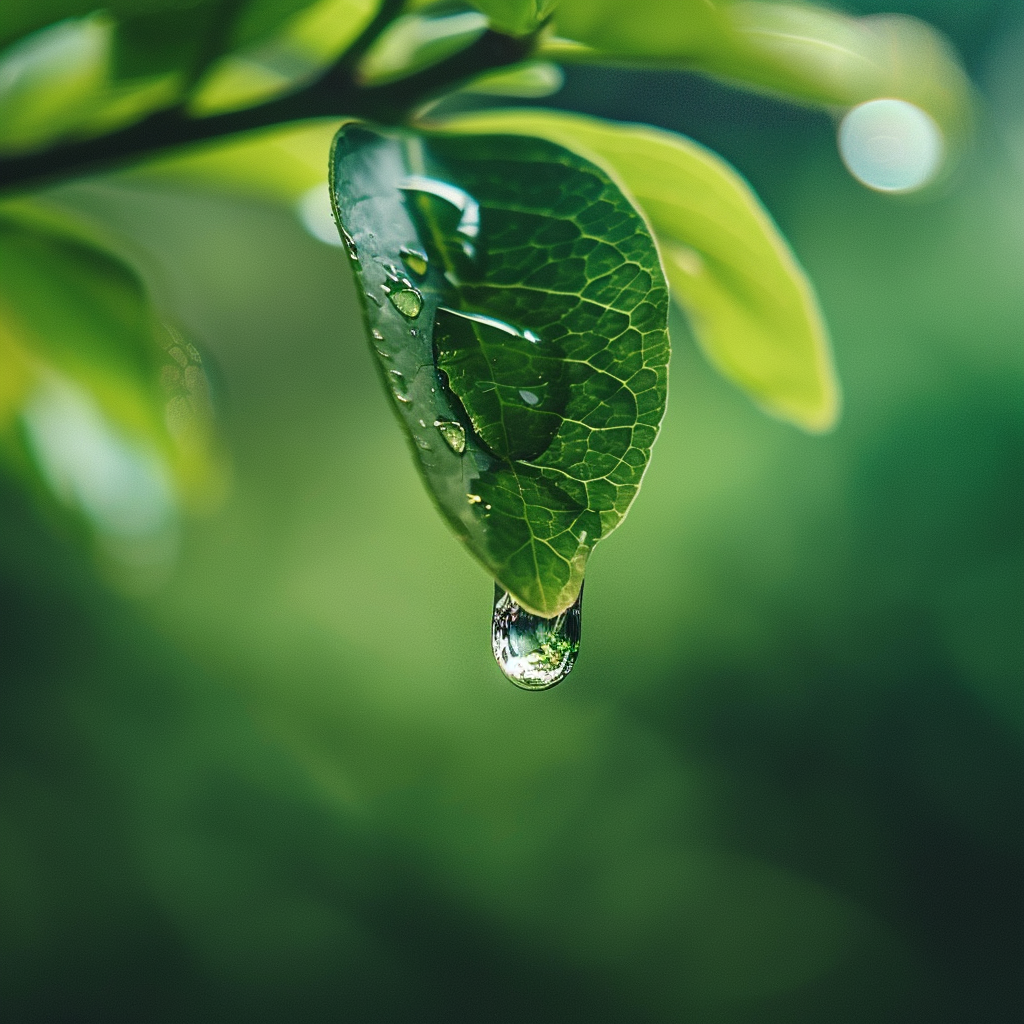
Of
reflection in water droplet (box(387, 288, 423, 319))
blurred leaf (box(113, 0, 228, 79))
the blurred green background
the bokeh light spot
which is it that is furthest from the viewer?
the blurred green background

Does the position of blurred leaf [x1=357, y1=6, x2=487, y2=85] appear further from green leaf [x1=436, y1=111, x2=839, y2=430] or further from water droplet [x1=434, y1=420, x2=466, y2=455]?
water droplet [x1=434, y1=420, x2=466, y2=455]

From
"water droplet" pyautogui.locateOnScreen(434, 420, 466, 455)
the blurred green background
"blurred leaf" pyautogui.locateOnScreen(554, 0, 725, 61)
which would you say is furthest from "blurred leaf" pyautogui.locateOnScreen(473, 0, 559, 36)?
the blurred green background

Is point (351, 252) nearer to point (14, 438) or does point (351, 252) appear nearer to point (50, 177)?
point (50, 177)

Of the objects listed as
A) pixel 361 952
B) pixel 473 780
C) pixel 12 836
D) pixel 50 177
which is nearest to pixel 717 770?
pixel 473 780

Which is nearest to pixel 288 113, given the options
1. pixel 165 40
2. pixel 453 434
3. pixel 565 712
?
pixel 165 40

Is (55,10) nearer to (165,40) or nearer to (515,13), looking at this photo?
(165,40)

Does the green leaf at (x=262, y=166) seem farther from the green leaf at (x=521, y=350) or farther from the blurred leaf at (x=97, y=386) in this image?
the green leaf at (x=521, y=350)

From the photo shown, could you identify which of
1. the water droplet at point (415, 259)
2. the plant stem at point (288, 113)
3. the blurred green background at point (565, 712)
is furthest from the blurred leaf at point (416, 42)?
the blurred green background at point (565, 712)
